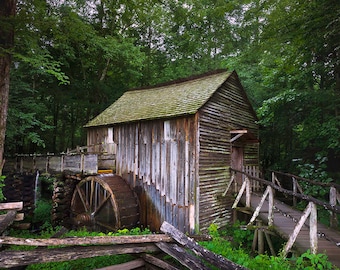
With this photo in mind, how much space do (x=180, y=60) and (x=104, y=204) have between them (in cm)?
1447

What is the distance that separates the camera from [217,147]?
9.79 metres

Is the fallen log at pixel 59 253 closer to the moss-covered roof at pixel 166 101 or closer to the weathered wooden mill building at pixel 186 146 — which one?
the weathered wooden mill building at pixel 186 146

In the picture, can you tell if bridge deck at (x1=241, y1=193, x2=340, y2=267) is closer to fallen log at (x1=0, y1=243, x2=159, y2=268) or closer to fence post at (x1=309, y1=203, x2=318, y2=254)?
fence post at (x1=309, y1=203, x2=318, y2=254)

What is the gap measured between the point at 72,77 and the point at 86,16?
15.3 feet

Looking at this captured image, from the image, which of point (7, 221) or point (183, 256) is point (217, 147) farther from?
point (7, 221)

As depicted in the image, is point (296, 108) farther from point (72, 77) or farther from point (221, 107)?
point (72, 77)

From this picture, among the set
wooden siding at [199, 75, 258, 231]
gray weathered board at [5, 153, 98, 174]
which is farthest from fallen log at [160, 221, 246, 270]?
gray weathered board at [5, 153, 98, 174]

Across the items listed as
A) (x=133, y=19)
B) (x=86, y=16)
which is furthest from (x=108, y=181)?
(x=133, y=19)

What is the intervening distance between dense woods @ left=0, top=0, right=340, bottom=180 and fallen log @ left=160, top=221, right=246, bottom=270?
6.59 m

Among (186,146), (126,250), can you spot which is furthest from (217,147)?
(126,250)

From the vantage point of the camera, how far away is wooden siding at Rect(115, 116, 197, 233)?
885cm

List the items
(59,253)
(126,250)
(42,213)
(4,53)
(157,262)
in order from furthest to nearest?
(42,213), (4,53), (157,262), (126,250), (59,253)

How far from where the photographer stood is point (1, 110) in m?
7.88

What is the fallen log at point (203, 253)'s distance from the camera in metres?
3.57
